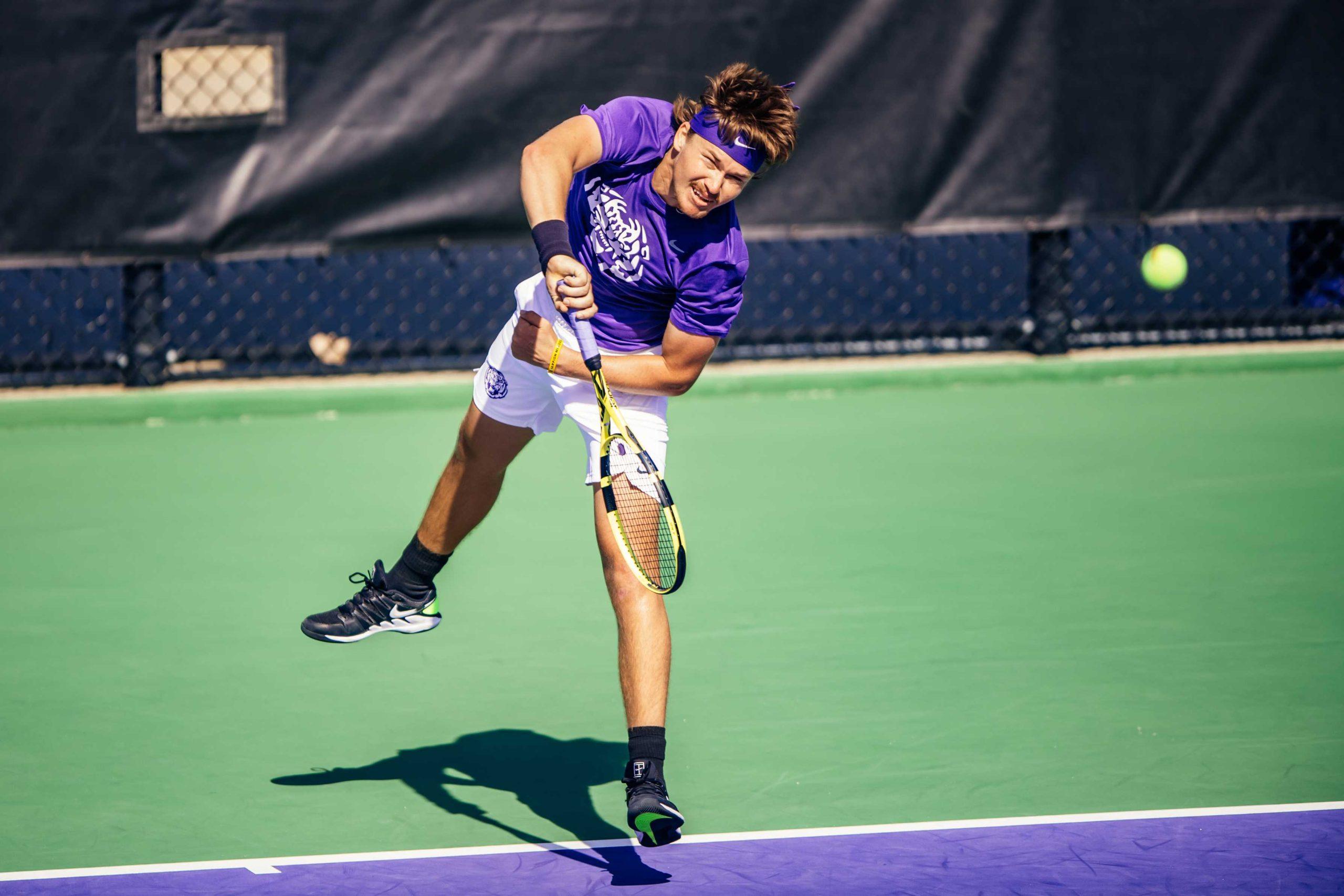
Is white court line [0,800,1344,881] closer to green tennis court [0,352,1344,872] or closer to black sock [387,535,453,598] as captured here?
green tennis court [0,352,1344,872]

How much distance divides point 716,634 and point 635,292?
1.24 m

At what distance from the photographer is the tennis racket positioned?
3141 millimetres

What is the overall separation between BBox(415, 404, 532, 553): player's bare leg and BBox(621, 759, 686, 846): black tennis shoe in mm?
1012

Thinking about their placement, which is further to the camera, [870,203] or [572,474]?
[870,203]

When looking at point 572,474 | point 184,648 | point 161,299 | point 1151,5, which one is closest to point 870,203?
point 1151,5

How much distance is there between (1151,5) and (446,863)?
638cm

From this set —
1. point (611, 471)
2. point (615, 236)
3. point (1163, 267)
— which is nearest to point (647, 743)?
point (611, 471)

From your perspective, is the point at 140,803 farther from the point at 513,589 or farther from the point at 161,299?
the point at 161,299

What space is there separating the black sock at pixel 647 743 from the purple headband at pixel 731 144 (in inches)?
42.4

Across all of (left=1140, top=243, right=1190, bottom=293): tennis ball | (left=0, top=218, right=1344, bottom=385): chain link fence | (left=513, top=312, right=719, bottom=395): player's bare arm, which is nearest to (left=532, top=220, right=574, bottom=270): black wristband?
(left=513, top=312, right=719, bottom=395): player's bare arm

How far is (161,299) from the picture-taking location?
780 centimetres

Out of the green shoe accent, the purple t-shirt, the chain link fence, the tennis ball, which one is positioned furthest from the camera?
the tennis ball

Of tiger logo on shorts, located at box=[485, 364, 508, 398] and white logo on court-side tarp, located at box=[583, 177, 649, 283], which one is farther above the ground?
white logo on court-side tarp, located at box=[583, 177, 649, 283]

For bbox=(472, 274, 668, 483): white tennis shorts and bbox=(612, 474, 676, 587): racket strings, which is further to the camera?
bbox=(472, 274, 668, 483): white tennis shorts
